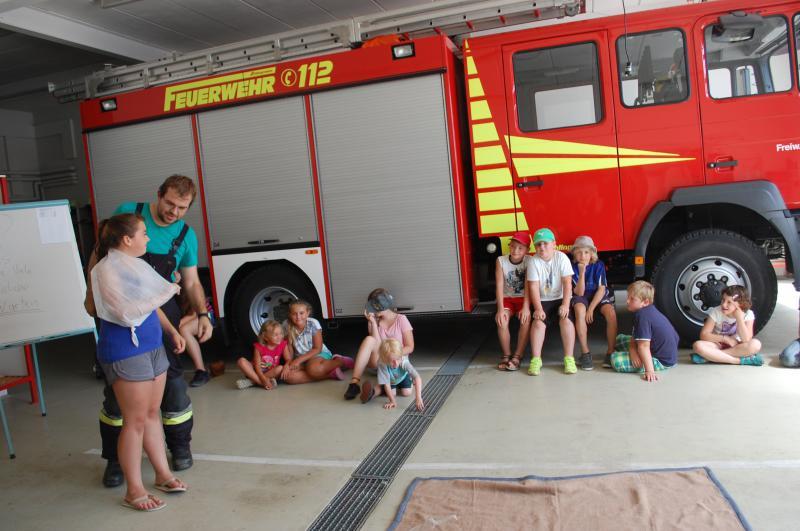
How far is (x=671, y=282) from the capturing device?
5348mm

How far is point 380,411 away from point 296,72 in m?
3.19

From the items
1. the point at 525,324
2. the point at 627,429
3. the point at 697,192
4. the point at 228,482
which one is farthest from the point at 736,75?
the point at 228,482

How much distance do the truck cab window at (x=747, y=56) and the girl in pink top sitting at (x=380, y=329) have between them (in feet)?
10.3

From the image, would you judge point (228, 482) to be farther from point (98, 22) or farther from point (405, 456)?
point (98, 22)

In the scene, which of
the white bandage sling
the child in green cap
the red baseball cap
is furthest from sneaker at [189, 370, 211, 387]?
the red baseball cap

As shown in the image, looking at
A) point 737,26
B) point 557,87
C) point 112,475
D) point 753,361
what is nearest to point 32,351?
point 112,475

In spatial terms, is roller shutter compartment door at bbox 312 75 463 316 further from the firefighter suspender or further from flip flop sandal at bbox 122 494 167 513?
flip flop sandal at bbox 122 494 167 513

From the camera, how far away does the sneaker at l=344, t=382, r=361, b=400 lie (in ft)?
16.6

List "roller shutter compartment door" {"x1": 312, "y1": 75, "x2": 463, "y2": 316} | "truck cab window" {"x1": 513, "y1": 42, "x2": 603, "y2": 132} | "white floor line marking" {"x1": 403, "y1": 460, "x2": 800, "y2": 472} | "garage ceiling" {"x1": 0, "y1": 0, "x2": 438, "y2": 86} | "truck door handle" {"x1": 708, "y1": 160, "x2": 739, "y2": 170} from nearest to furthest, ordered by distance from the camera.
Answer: "white floor line marking" {"x1": 403, "y1": 460, "x2": 800, "y2": 472}, "truck door handle" {"x1": 708, "y1": 160, "x2": 739, "y2": 170}, "truck cab window" {"x1": 513, "y1": 42, "x2": 603, "y2": 132}, "roller shutter compartment door" {"x1": 312, "y1": 75, "x2": 463, "y2": 316}, "garage ceiling" {"x1": 0, "y1": 0, "x2": 438, "y2": 86}

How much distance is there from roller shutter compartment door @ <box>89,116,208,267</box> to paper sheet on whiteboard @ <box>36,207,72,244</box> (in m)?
1.07

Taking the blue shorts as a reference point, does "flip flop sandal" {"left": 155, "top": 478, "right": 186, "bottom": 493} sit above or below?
below

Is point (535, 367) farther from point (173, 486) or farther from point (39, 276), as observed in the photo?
point (39, 276)

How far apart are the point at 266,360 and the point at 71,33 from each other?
5.33m

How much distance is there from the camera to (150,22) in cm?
835
